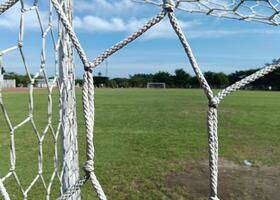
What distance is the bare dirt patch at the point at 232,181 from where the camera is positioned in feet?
8.21

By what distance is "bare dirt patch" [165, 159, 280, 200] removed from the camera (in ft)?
8.21

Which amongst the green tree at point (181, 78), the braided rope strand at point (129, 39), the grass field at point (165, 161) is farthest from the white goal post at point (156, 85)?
the braided rope strand at point (129, 39)

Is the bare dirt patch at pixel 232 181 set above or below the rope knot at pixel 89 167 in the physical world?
below

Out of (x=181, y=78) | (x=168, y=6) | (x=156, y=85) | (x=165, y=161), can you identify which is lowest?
(x=156, y=85)

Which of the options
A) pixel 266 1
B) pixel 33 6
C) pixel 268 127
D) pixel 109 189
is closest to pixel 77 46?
pixel 33 6

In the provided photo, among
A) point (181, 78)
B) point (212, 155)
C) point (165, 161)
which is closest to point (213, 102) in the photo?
point (212, 155)

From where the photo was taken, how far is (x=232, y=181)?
280 centimetres

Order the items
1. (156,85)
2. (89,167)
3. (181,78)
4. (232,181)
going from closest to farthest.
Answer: (89,167) < (232,181) < (181,78) < (156,85)

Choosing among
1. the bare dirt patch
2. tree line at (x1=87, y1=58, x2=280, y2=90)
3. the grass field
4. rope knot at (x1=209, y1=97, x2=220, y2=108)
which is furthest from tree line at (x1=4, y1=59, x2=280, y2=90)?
rope knot at (x1=209, y1=97, x2=220, y2=108)

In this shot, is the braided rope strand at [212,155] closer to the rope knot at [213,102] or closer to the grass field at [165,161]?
the rope knot at [213,102]

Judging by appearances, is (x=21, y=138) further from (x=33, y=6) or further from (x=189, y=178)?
(x=33, y=6)

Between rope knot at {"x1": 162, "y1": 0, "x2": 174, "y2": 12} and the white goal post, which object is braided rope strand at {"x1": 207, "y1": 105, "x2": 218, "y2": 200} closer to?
rope knot at {"x1": 162, "y1": 0, "x2": 174, "y2": 12}

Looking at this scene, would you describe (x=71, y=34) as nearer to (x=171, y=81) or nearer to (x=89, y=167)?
(x=89, y=167)

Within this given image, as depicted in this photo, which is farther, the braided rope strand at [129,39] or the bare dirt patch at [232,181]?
the bare dirt patch at [232,181]
